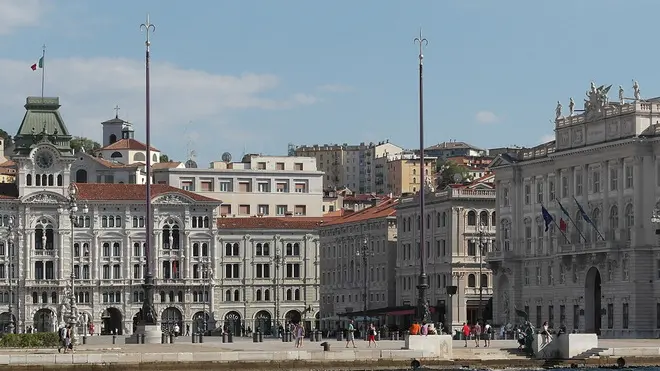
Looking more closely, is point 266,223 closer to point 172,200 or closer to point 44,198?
point 172,200

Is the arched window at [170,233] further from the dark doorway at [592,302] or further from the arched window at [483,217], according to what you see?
the dark doorway at [592,302]

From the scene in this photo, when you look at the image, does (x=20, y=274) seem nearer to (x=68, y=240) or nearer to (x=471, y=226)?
(x=68, y=240)

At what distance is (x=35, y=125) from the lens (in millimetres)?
181375

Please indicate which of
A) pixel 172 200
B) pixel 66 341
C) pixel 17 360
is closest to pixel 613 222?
pixel 66 341

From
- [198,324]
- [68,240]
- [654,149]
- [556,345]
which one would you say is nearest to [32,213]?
[68,240]

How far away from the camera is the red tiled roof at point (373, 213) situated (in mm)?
163500

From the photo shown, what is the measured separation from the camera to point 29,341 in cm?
9050

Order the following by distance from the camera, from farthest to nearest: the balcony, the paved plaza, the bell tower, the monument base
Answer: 1. the bell tower
2. the balcony
3. the monument base
4. the paved plaza

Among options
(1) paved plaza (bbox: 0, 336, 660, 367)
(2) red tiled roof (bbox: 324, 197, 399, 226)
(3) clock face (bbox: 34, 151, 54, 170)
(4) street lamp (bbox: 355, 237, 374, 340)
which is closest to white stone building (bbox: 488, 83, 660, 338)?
(4) street lamp (bbox: 355, 237, 374, 340)

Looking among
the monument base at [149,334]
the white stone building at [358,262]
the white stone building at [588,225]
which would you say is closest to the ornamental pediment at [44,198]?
the white stone building at [358,262]

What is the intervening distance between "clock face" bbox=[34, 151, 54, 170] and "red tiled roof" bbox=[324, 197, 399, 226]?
25296 mm

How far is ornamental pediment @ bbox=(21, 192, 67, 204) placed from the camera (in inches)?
6767

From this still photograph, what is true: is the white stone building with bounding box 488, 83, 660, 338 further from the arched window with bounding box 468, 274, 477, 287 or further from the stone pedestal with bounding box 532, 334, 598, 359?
the stone pedestal with bounding box 532, 334, 598, 359

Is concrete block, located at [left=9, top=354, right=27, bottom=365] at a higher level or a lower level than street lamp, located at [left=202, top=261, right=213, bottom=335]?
lower
